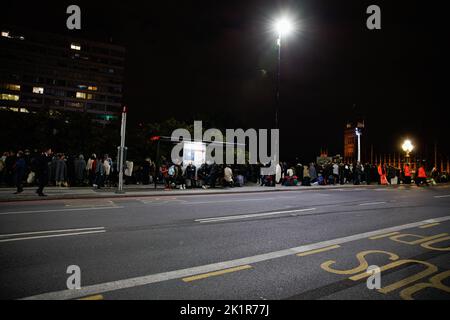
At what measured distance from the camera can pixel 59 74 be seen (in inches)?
4274

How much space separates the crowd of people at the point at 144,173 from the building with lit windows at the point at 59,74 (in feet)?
297

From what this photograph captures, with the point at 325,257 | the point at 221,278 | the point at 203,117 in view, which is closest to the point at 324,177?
the point at 325,257

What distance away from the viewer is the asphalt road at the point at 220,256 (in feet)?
11.5

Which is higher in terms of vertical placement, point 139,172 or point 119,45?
point 119,45

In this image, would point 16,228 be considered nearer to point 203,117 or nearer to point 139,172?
point 139,172

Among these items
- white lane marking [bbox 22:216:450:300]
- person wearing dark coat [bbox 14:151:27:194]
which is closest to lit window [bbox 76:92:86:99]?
person wearing dark coat [bbox 14:151:27:194]

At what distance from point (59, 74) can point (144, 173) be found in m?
110

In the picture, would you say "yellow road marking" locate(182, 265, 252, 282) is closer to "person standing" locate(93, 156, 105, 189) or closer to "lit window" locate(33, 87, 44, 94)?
"person standing" locate(93, 156, 105, 189)

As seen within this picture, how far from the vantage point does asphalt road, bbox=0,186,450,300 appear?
3.50 m

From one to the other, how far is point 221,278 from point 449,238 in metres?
5.48

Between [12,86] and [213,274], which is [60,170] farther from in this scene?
[12,86]

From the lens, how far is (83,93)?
112 metres

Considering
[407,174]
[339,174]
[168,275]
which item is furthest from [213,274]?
[407,174]

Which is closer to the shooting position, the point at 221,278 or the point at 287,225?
the point at 221,278
